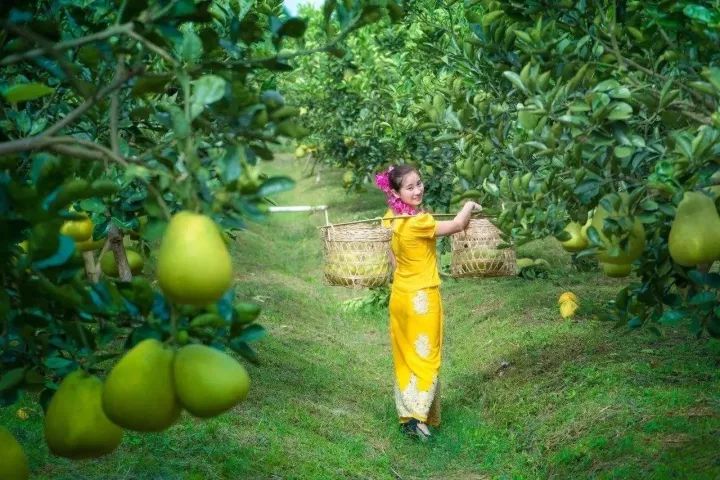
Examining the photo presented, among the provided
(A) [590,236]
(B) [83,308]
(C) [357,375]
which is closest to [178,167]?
(B) [83,308]

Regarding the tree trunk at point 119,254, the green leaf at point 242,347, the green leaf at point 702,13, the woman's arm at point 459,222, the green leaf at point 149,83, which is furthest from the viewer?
the woman's arm at point 459,222

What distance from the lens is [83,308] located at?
2383 mm

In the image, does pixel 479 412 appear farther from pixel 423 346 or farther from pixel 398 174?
pixel 398 174

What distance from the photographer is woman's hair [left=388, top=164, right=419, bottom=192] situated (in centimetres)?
623

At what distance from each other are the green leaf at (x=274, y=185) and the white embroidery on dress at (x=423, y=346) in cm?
423

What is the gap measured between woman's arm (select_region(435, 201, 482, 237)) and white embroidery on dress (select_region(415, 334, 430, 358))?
62cm

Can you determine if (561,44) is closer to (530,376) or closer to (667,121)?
(667,121)

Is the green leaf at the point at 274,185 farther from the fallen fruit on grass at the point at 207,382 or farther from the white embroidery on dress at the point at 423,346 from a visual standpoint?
the white embroidery on dress at the point at 423,346

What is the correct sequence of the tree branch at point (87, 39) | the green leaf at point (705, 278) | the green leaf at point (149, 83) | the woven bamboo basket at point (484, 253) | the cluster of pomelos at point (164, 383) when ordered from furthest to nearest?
the woven bamboo basket at point (484, 253), the green leaf at point (705, 278), the green leaf at point (149, 83), the tree branch at point (87, 39), the cluster of pomelos at point (164, 383)

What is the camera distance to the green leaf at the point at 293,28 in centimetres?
236

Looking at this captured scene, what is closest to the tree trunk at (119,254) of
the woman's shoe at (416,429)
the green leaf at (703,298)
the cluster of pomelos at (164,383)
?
the woman's shoe at (416,429)

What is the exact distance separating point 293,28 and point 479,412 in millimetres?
4526

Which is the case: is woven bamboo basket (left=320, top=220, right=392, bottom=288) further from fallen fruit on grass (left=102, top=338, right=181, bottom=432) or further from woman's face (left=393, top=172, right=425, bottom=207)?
fallen fruit on grass (left=102, top=338, right=181, bottom=432)

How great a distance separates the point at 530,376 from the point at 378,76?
8.63 m
